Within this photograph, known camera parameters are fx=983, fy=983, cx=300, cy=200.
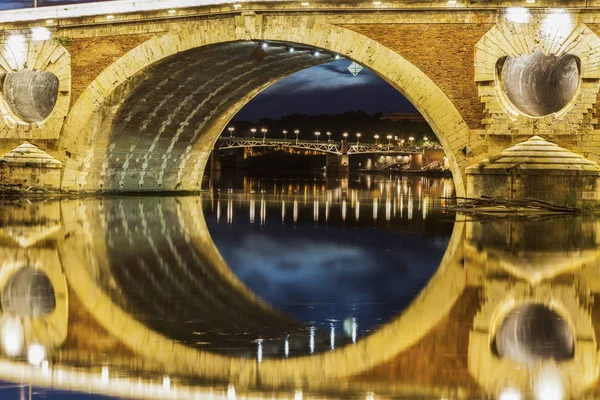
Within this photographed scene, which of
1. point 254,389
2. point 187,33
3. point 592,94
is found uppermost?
point 187,33

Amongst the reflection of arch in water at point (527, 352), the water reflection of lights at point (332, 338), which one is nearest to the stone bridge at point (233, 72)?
the reflection of arch in water at point (527, 352)

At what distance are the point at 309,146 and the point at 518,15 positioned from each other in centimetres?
7727

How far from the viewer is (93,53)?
2912 centimetres

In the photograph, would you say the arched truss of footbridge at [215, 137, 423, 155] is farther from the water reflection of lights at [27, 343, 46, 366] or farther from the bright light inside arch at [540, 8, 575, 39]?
the water reflection of lights at [27, 343, 46, 366]

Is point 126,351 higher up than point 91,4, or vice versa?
point 91,4

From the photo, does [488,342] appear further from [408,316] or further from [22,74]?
[22,74]

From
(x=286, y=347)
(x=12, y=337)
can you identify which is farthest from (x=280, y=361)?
(x=12, y=337)

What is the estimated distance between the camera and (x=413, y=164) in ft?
424

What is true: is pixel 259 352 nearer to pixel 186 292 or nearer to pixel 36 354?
pixel 36 354

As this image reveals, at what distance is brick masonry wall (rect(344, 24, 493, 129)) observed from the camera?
2398cm

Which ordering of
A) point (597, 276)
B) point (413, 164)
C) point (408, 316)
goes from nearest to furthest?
point (408, 316) < point (597, 276) < point (413, 164)

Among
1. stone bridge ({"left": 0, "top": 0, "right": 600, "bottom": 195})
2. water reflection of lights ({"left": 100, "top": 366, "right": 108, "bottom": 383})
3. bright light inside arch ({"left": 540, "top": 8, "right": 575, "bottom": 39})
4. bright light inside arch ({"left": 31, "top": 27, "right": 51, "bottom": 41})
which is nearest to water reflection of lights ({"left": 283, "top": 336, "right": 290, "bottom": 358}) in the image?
water reflection of lights ({"left": 100, "top": 366, "right": 108, "bottom": 383})

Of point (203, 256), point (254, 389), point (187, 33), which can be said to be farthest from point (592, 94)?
point (254, 389)

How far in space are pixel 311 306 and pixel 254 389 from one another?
322cm
